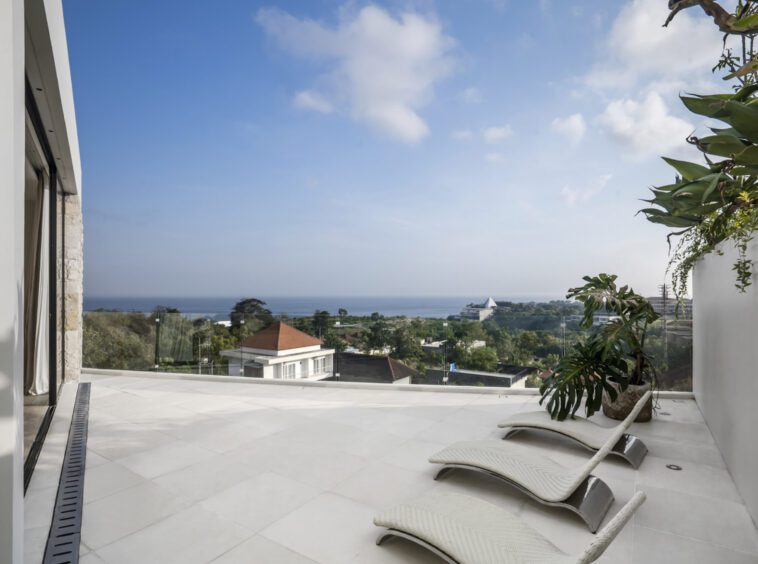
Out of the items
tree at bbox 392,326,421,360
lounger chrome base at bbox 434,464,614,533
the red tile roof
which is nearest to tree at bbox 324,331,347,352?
the red tile roof

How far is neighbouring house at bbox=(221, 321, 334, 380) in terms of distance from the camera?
283 inches

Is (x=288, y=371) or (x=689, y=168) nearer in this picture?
(x=689, y=168)

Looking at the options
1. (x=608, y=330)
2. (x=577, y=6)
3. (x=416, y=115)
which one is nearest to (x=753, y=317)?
(x=608, y=330)

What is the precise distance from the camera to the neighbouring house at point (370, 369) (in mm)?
6809

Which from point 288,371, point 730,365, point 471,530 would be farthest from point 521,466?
point 288,371

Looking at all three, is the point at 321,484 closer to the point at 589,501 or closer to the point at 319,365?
the point at 589,501

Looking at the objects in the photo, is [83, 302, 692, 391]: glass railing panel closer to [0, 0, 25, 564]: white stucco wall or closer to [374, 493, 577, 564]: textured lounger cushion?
[374, 493, 577, 564]: textured lounger cushion

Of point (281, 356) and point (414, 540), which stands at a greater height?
point (281, 356)

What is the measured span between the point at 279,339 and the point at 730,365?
599 centimetres

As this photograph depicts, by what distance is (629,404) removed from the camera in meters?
4.69

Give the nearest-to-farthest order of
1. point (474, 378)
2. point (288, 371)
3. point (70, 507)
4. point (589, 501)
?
point (589, 501), point (70, 507), point (474, 378), point (288, 371)

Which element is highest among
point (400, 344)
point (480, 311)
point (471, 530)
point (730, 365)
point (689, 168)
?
point (689, 168)

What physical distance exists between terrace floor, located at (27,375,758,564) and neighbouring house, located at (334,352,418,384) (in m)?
1.35

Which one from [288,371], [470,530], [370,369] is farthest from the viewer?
[288,371]
